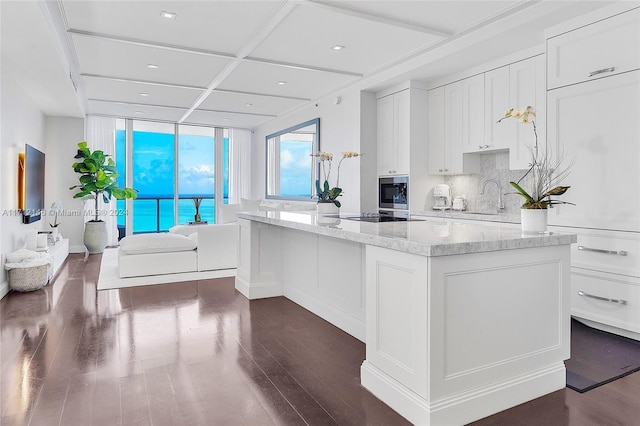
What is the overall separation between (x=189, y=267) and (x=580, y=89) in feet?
14.8

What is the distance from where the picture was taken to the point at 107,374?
2.42 m

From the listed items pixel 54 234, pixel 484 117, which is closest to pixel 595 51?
pixel 484 117

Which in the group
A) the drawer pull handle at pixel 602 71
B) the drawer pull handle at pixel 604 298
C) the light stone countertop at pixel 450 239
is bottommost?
the drawer pull handle at pixel 604 298

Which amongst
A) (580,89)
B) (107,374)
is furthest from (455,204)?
(107,374)

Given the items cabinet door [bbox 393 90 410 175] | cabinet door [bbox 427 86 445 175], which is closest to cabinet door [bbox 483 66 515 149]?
cabinet door [bbox 427 86 445 175]

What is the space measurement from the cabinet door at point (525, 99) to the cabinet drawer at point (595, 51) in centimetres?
40

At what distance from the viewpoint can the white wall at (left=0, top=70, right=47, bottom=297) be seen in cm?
434

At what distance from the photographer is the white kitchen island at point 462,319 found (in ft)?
6.10

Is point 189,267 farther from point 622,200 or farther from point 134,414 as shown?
point 622,200

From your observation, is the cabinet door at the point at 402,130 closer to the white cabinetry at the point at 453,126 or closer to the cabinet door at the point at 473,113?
the white cabinetry at the point at 453,126

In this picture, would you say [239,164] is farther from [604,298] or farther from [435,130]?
[604,298]

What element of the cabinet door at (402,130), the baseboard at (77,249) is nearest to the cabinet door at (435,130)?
the cabinet door at (402,130)

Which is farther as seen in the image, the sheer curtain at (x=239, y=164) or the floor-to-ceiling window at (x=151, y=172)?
the floor-to-ceiling window at (x=151, y=172)

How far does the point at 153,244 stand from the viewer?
16.6 feet
